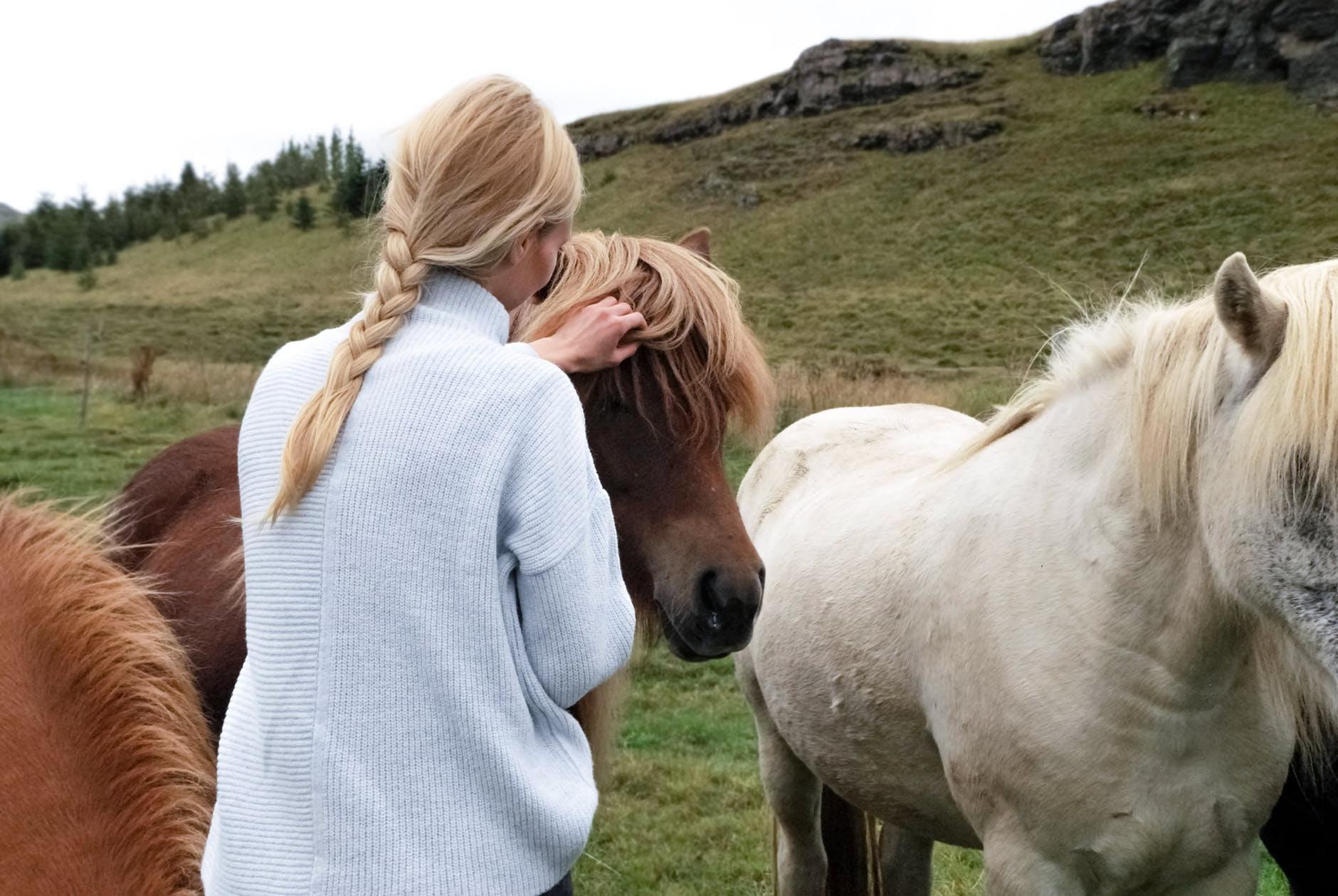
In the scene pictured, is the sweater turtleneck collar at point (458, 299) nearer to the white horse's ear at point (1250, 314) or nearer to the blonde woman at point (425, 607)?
the blonde woman at point (425, 607)

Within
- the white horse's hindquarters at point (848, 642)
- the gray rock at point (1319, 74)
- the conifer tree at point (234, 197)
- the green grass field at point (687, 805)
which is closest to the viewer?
the white horse's hindquarters at point (848, 642)

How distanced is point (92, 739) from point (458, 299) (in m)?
1.00

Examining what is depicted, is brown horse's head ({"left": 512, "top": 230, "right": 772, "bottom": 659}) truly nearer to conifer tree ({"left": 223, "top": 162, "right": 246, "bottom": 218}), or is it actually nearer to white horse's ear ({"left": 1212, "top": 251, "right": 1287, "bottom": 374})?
white horse's ear ({"left": 1212, "top": 251, "right": 1287, "bottom": 374})

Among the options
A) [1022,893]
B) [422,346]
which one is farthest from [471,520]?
[1022,893]

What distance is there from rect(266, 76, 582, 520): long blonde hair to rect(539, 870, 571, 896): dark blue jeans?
0.76 m

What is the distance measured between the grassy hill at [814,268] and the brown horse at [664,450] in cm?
54

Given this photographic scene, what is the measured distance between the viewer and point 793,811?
367 cm

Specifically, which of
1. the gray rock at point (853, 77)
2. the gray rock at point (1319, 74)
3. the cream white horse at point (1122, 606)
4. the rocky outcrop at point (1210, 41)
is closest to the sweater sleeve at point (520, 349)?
the cream white horse at point (1122, 606)

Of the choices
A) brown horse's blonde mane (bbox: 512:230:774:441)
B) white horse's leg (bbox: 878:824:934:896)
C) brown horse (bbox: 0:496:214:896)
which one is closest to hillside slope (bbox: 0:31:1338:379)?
white horse's leg (bbox: 878:824:934:896)

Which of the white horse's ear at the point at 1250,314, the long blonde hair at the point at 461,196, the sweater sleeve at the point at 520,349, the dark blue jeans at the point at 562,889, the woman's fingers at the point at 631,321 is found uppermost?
the long blonde hair at the point at 461,196

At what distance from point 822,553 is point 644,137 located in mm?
58223

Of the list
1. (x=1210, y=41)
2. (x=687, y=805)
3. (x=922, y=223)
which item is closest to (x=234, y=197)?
(x=922, y=223)

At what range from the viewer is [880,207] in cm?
4275

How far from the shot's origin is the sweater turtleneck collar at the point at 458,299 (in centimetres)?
148
